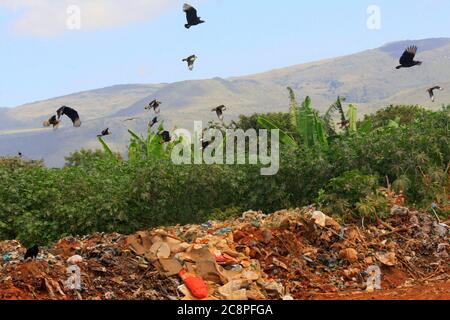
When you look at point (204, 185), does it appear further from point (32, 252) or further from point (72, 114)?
point (32, 252)

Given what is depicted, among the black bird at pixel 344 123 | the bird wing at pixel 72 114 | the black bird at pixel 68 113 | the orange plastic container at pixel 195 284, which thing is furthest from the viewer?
the black bird at pixel 344 123

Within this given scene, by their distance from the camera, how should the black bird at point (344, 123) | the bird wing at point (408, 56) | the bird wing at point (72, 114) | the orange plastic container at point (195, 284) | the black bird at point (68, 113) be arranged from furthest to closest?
the black bird at point (344, 123), the bird wing at point (408, 56), the bird wing at point (72, 114), the black bird at point (68, 113), the orange plastic container at point (195, 284)

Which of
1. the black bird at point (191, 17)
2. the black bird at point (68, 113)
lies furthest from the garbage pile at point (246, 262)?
the black bird at point (191, 17)

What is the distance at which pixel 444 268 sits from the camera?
8.84 m

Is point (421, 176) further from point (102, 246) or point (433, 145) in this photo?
point (102, 246)

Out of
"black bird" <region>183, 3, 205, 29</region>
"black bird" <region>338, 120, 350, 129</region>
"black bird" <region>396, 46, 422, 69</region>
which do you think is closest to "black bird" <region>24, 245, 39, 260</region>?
"black bird" <region>183, 3, 205, 29</region>

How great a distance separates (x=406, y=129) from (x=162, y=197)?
4.10 m

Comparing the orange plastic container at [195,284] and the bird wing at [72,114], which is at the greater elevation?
the bird wing at [72,114]

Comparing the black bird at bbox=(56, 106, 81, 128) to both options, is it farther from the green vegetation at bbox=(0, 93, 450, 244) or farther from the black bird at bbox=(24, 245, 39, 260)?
the black bird at bbox=(24, 245, 39, 260)

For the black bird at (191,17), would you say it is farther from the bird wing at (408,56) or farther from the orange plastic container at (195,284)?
the orange plastic container at (195,284)

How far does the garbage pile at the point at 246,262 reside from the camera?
752 centimetres

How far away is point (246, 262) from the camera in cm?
830

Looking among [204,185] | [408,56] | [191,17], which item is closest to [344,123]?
[408,56]
